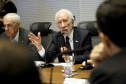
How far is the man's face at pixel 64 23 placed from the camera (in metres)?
2.70

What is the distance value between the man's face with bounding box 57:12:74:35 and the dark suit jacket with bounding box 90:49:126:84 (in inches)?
77.1

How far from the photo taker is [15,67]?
47 cm

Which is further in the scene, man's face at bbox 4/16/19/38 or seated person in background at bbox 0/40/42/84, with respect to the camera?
man's face at bbox 4/16/19/38

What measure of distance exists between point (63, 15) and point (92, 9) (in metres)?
2.07

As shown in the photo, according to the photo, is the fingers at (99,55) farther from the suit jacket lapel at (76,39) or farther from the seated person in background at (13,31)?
the seated person in background at (13,31)

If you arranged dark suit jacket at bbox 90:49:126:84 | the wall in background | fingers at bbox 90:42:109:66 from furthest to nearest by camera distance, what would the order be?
the wall in background → fingers at bbox 90:42:109:66 → dark suit jacket at bbox 90:49:126:84

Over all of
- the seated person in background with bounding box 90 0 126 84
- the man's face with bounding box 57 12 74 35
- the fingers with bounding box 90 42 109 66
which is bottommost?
the man's face with bounding box 57 12 74 35

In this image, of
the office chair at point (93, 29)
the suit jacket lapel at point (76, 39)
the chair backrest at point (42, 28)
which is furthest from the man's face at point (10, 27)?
the office chair at point (93, 29)

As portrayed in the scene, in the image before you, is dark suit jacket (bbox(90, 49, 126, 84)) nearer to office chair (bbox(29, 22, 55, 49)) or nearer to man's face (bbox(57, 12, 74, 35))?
man's face (bbox(57, 12, 74, 35))

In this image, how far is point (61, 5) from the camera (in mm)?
4520

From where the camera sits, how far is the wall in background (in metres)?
4.32

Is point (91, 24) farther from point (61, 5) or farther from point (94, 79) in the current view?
point (94, 79)

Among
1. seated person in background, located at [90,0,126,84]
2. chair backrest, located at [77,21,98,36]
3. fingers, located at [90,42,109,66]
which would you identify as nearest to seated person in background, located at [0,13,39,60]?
chair backrest, located at [77,21,98,36]

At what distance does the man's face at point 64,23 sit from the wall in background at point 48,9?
1.74m
